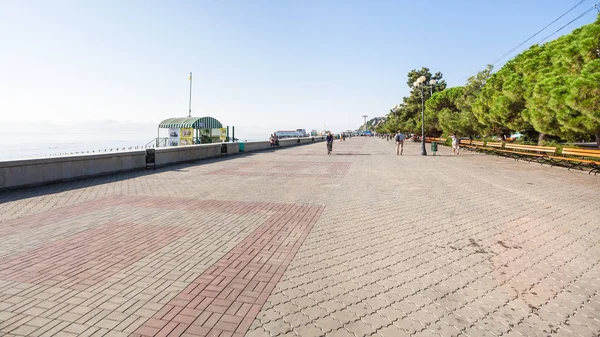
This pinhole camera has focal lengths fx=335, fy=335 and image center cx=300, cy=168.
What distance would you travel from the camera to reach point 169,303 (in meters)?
3.50

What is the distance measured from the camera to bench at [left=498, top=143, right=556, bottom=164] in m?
17.1

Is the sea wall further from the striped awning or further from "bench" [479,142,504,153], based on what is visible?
the striped awning

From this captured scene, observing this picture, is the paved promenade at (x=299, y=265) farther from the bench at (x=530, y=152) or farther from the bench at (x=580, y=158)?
the bench at (x=530, y=152)

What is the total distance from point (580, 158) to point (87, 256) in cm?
1862

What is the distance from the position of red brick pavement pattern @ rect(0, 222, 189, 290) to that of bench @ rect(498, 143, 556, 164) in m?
18.4

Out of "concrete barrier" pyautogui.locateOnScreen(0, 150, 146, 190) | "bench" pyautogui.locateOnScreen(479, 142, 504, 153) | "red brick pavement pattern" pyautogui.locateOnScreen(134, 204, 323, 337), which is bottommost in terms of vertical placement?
"red brick pavement pattern" pyautogui.locateOnScreen(134, 204, 323, 337)

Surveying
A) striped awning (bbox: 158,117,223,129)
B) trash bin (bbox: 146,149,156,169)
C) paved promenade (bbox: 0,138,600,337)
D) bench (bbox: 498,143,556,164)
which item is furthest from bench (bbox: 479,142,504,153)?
striped awning (bbox: 158,117,223,129)

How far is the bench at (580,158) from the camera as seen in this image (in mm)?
13281

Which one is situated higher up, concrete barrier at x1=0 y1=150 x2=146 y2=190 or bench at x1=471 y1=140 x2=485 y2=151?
bench at x1=471 y1=140 x2=485 y2=151

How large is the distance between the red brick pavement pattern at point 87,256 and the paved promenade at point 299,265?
3 centimetres

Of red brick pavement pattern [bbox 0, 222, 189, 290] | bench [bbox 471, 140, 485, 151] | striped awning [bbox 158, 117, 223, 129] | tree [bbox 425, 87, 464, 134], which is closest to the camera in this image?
red brick pavement pattern [bbox 0, 222, 189, 290]

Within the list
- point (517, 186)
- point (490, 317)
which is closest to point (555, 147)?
point (517, 186)

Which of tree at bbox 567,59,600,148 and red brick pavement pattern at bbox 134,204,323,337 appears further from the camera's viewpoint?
tree at bbox 567,59,600,148

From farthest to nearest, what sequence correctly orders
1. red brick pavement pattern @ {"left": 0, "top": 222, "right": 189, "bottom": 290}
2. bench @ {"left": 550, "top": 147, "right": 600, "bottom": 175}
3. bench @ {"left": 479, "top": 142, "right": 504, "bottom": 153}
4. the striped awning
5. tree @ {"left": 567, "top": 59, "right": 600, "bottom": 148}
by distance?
the striped awning → bench @ {"left": 479, "top": 142, "right": 504, "bottom": 153} → bench @ {"left": 550, "top": 147, "right": 600, "bottom": 175} → tree @ {"left": 567, "top": 59, "right": 600, "bottom": 148} → red brick pavement pattern @ {"left": 0, "top": 222, "right": 189, "bottom": 290}
